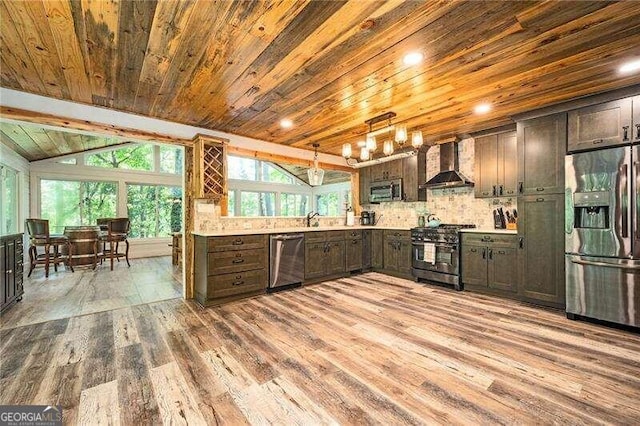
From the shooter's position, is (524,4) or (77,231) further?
(77,231)

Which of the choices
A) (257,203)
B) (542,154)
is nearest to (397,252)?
(542,154)

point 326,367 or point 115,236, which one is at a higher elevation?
point 115,236

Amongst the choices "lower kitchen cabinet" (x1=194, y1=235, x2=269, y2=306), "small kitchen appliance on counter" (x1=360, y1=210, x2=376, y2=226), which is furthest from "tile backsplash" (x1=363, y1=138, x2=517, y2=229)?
"lower kitchen cabinet" (x1=194, y1=235, x2=269, y2=306)

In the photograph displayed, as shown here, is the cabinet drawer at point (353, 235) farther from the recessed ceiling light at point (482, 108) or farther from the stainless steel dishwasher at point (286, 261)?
the recessed ceiling light at point (482, 108)

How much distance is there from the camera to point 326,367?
6.81 feet

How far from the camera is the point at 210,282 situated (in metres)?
3.45

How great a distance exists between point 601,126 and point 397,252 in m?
3.08

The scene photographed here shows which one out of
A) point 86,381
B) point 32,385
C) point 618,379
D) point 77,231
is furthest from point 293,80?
point 77,231

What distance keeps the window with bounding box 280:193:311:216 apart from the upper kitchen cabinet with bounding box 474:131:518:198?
7.40 meters

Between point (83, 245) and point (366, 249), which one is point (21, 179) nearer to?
point (83, 245)

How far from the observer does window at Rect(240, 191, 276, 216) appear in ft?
31.7

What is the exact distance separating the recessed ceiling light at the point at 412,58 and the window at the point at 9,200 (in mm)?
6777

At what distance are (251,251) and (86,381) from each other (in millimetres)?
2132

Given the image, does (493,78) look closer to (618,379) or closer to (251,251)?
(618,379)
